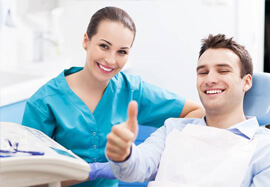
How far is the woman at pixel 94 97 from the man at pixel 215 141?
0.25 metres

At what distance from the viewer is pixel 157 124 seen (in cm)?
203

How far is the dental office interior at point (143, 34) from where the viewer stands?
108 inches

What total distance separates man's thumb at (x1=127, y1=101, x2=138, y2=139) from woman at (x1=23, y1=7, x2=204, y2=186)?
68 cm

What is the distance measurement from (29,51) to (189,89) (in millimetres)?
1058

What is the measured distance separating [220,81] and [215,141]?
200mm

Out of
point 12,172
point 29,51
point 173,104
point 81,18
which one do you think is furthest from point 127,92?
point 81,18

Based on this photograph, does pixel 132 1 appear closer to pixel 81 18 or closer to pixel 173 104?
pixel 81 18

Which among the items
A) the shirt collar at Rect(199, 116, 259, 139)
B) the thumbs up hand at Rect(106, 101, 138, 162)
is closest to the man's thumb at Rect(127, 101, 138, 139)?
the thumbs up hand at Rect(106, 101, 138, 162)

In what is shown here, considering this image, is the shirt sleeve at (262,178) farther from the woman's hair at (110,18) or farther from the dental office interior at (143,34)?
the dental office interior at (143,34)

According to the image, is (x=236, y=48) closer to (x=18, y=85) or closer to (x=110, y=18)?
(x=110, y=18)

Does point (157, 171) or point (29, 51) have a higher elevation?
point (29, 51)

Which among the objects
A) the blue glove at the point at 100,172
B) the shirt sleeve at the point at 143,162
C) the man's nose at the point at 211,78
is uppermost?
the man's nose at the point at 211,78

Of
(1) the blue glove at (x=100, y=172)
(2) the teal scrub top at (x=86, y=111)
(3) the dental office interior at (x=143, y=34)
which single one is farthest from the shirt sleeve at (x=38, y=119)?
(3) the dental office interior at (x=143, y=34)

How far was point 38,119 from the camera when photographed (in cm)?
177
